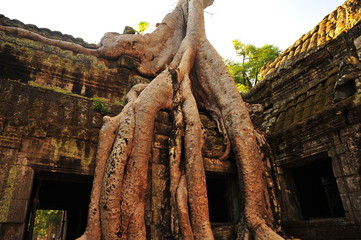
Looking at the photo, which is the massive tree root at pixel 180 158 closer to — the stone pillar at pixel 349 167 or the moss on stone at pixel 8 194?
the moss on stone at pixel 8 194

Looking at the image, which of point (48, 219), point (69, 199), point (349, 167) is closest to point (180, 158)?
point (349, 167)

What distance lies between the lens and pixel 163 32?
594 cm

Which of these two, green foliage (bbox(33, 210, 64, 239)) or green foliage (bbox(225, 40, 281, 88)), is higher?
green foliage (bbox(225, 40, 281, 88))

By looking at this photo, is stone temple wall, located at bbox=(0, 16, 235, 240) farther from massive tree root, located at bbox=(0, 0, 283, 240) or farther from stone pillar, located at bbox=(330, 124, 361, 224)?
stone pillar, located at bbox=(330, 124, 361, 224)

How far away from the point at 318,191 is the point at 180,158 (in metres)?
3.50

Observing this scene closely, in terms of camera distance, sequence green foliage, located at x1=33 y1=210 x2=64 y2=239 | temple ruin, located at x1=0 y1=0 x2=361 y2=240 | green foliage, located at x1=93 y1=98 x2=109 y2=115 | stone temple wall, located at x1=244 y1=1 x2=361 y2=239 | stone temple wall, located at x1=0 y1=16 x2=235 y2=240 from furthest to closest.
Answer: green foliage, located at x1=33 y1=210 x2=64 y2=239, green foliage, located at x1=93 y1=98 x2=109 y2=115, stone temple wall, located at x1=244 y1=1 x2=361 y2=239, temple ruin, located at x1=0 y1=0 x2=361 y2=240, stone temple wall, located at x1=0 y1=16 x2=235 y2=240

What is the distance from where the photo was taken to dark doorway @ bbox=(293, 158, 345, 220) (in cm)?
465

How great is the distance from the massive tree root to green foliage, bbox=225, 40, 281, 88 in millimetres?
8430

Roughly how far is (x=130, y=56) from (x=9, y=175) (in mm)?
3219

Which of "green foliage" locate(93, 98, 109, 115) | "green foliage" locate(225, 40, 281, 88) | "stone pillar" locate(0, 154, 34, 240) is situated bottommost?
"stone pillar" locate(0, 154, 34, 240)

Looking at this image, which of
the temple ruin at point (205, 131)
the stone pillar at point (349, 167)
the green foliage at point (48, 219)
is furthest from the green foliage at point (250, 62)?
the green foliage at point (48, 219)

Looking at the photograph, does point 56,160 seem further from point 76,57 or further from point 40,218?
point 40,218

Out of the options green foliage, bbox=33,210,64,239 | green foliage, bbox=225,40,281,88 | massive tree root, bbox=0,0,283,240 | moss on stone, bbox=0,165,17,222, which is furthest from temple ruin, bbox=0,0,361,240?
green foliage, bbox=33,210,64,239

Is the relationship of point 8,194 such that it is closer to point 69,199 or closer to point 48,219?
point 69,199
